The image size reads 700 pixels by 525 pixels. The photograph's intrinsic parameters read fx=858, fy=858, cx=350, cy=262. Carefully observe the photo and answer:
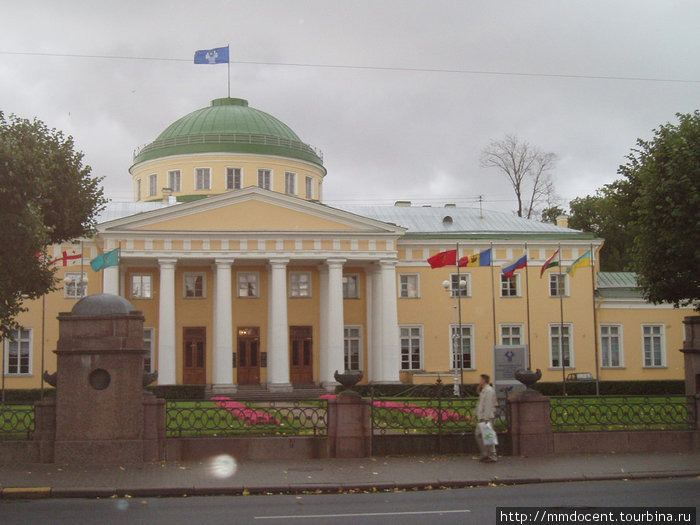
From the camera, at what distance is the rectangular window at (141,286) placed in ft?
157

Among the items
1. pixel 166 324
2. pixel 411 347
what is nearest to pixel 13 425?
pixel 166 324

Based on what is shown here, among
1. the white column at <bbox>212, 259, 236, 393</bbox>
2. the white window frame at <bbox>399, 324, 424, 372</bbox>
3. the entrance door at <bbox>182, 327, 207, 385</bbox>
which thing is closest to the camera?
the white column at <bbox>212, 259, 236, 393</bbox>

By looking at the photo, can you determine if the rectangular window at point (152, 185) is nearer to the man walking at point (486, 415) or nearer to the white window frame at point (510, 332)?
the white window frame at point (510, 332)

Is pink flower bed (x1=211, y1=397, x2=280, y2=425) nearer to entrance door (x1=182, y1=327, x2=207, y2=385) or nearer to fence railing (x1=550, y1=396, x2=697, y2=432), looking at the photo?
fence railing (x1=550, y1=396, x2=697, y2=432)

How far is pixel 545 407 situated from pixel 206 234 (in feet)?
92.5

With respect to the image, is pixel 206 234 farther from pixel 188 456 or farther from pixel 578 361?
pixel 188 456

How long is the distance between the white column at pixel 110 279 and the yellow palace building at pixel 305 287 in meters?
0.08

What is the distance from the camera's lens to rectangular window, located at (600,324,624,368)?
169 feet

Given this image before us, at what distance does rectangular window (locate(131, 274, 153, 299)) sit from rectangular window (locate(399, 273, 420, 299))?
46.7ft

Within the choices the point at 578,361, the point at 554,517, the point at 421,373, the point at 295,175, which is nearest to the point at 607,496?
the point at 554,517

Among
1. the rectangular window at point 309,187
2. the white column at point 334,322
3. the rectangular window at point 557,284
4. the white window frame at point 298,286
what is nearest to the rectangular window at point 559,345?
the rectangular window at point 557,284

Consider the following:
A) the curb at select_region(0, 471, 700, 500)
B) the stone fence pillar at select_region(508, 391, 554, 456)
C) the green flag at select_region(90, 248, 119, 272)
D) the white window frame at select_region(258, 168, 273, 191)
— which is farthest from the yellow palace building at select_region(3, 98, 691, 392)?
the curb at select_region(0, 471, 700, 500)

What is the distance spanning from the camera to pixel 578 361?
50.5 metres

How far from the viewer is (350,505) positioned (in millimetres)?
14383
